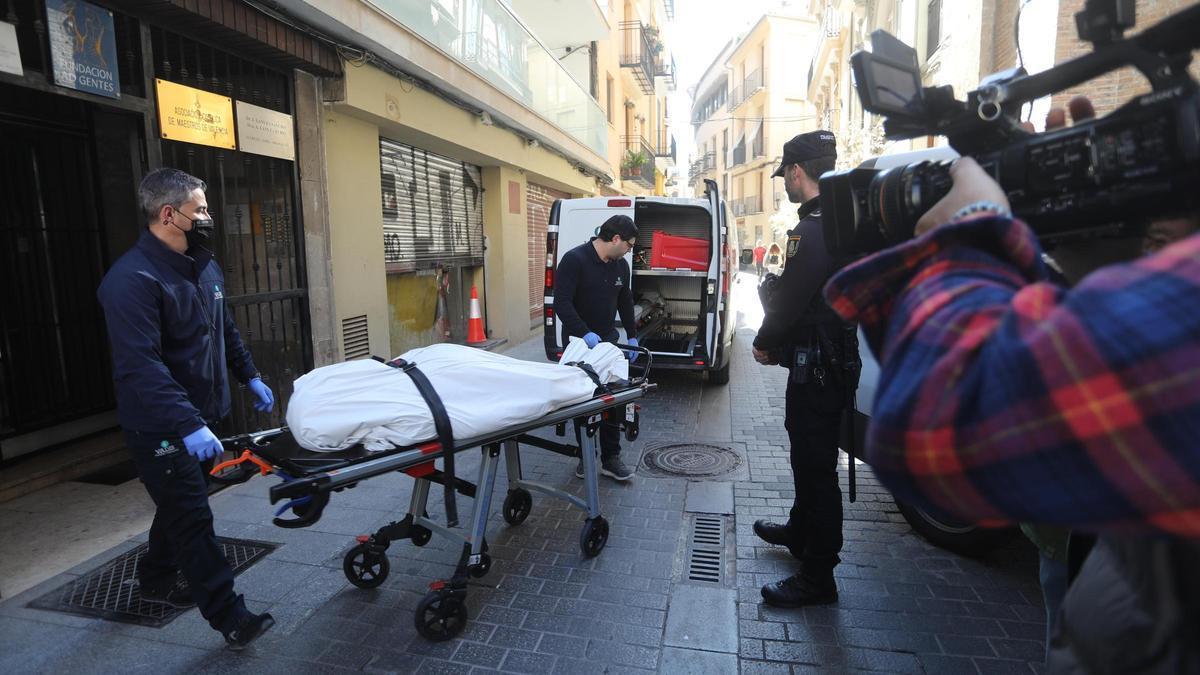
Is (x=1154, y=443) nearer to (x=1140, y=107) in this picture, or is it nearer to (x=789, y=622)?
(x=1140, y=107)

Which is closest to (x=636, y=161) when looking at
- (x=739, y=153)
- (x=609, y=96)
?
(x=609, y=96)

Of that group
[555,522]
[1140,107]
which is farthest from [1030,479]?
[555,522]

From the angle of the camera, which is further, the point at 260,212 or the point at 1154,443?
the point at 260,212

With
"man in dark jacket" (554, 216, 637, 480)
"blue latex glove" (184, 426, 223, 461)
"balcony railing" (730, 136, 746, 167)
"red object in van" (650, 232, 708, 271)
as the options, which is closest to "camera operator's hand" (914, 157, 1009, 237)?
"blue latex glove" (184, 426, 223, 461)

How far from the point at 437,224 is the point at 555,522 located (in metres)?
6.59

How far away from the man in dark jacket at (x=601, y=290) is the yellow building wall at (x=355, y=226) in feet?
9.16

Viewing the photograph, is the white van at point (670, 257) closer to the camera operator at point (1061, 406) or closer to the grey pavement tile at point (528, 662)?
the grey pavement tile at point (528, 662)

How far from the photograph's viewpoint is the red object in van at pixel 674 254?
805 cm

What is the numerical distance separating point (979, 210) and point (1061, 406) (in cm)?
37

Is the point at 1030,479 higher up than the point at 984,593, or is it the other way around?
the point at 1030,479

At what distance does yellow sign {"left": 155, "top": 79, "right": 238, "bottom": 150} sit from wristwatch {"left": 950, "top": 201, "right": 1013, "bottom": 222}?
524 cm

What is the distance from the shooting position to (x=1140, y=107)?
943 millimetres

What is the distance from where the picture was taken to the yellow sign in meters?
4.66

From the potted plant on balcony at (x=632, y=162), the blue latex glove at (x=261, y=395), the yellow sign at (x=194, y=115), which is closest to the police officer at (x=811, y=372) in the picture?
the blue latex glove at (x=261, y=395)
